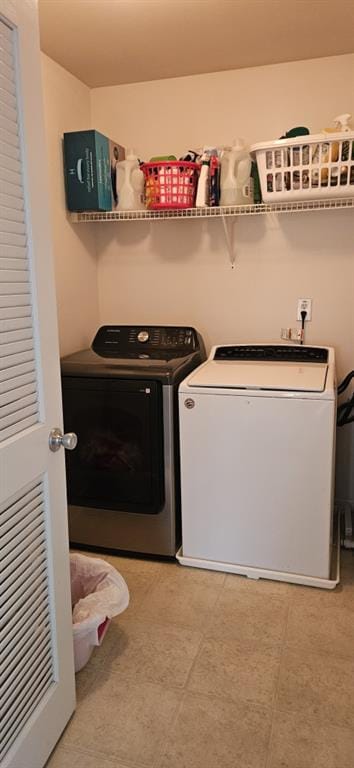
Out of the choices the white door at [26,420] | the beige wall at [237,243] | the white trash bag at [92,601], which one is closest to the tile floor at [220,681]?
the white trash bag at [92,601]

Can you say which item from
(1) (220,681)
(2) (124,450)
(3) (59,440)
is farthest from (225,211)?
(1) (220,681)

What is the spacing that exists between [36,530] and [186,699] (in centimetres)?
81

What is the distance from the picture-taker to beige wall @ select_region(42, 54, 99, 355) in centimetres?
250

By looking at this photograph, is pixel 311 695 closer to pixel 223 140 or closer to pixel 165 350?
pixel 165 350

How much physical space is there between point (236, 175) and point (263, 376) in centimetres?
94

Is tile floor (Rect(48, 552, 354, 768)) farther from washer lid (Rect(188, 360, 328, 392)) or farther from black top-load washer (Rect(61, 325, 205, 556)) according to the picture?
washer lid (Rect(188, 360, 328, 392))

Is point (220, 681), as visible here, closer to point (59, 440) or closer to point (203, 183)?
point (59, 440)

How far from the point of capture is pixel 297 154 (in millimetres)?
2262

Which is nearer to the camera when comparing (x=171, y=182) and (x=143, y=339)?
(x=171, y=182)

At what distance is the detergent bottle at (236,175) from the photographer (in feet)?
8.07

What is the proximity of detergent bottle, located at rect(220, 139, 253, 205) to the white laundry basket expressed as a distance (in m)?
0.12

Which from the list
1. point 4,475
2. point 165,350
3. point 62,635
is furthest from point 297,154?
point 62,635

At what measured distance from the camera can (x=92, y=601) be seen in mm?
1820

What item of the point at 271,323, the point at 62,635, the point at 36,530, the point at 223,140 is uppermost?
the point at 223,140
